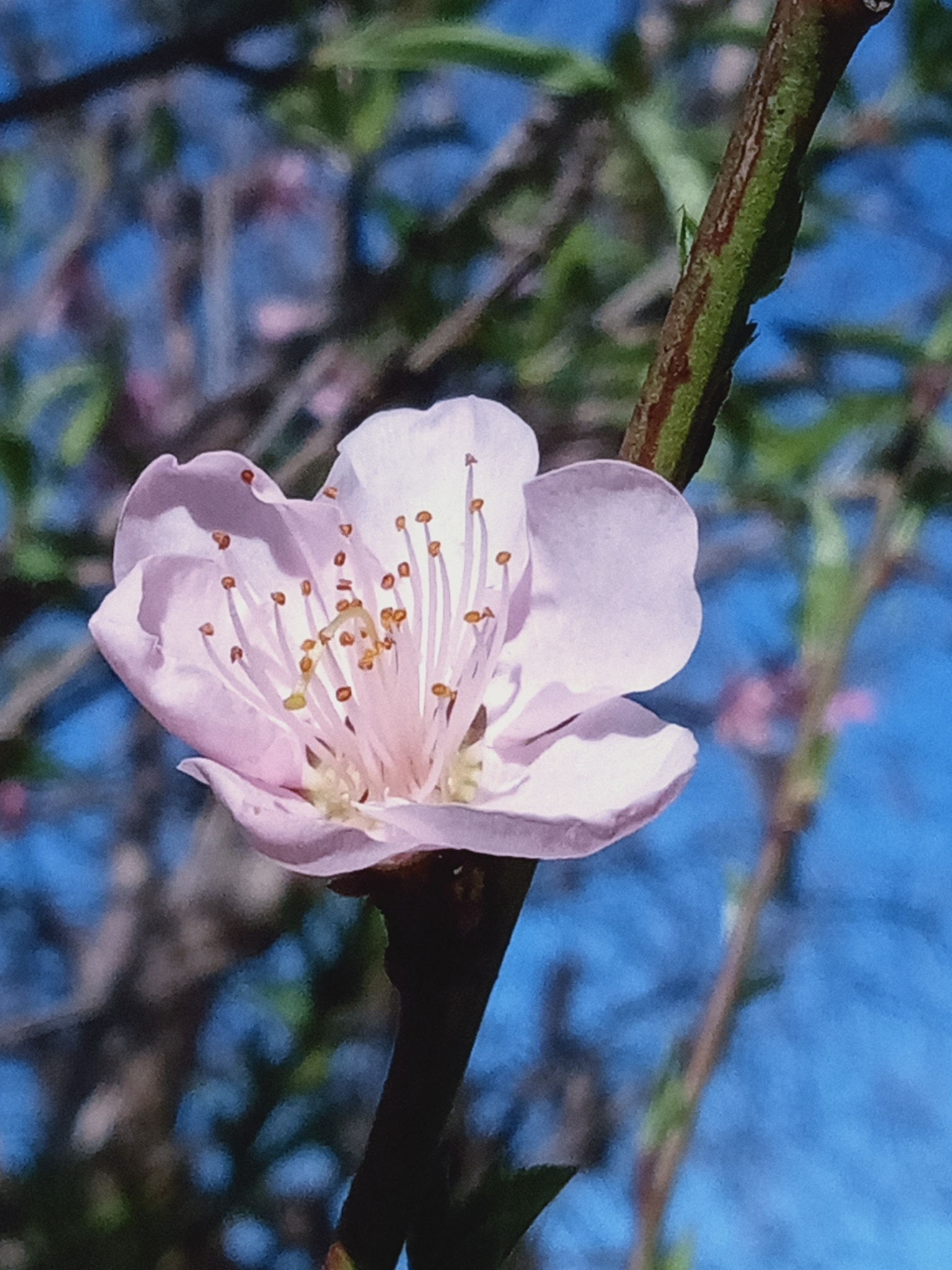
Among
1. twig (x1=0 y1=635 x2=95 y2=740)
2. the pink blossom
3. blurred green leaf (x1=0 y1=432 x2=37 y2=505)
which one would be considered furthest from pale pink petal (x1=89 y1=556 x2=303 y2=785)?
twig (x1=0 y1=635 x2=95 y2=740)

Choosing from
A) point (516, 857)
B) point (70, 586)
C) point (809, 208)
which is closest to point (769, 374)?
point (809, 208)

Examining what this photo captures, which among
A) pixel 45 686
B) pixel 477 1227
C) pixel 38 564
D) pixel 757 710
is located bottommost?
pixel 757 710

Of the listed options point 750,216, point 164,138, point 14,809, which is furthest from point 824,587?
point 14,809

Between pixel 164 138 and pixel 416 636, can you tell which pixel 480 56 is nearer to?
pixel 416 636

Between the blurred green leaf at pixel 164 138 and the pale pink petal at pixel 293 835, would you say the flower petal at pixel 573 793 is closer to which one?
the pale pink petal at pixel 293 835

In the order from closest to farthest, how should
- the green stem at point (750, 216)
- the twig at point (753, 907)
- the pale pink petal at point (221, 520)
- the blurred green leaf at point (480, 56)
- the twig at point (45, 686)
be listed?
the green stem at point (750, 216) < the pale pink petal at point (221, 520) < the twig at point (753, 907) < the blurred green leaf at point (480, 56) < the twig at point (45, 686)

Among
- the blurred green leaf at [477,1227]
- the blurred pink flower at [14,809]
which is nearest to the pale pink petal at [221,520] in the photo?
the blurred green leaf at [477,1227]
